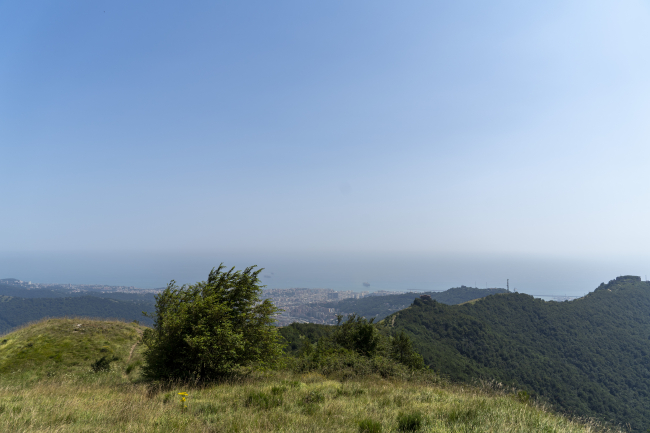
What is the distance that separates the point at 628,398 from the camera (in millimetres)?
69000

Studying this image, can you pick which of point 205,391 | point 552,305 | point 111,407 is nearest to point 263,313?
point 205,391

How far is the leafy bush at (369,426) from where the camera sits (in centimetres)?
443

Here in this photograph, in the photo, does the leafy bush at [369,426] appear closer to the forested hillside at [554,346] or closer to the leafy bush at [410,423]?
the leafy bush at [410,423]

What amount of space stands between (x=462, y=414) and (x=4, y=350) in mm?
26516

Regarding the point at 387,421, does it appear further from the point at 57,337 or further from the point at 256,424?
the point at 57,337

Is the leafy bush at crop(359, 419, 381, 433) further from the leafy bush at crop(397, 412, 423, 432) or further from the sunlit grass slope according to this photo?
the sunlit grass slope

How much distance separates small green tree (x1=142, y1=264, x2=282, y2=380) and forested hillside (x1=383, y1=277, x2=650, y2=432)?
49.6m

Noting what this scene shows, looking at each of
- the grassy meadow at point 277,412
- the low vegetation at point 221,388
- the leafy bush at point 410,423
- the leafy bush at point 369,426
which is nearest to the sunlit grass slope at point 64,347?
the low vegetation at point 221,388

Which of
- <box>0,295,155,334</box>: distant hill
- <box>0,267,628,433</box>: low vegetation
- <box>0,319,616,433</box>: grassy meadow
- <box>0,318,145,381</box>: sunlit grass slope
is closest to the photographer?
<box>0,319,616,433</box>: grassy meadow

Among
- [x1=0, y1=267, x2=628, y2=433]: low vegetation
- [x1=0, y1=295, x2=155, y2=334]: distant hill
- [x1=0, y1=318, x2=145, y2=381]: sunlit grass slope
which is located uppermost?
[x1=0, y1=267, x2=628, y2=433]: low vegetation

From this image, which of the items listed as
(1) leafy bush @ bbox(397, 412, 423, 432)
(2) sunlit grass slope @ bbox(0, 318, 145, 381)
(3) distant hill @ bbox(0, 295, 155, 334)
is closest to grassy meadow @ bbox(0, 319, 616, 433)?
(1) leafy bush @ bbox(397, 412, 423, 432)

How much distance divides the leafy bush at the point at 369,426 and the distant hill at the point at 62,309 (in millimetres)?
134286

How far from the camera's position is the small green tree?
30.0 feet

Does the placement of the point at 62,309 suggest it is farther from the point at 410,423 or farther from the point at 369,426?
the point at 410,423
